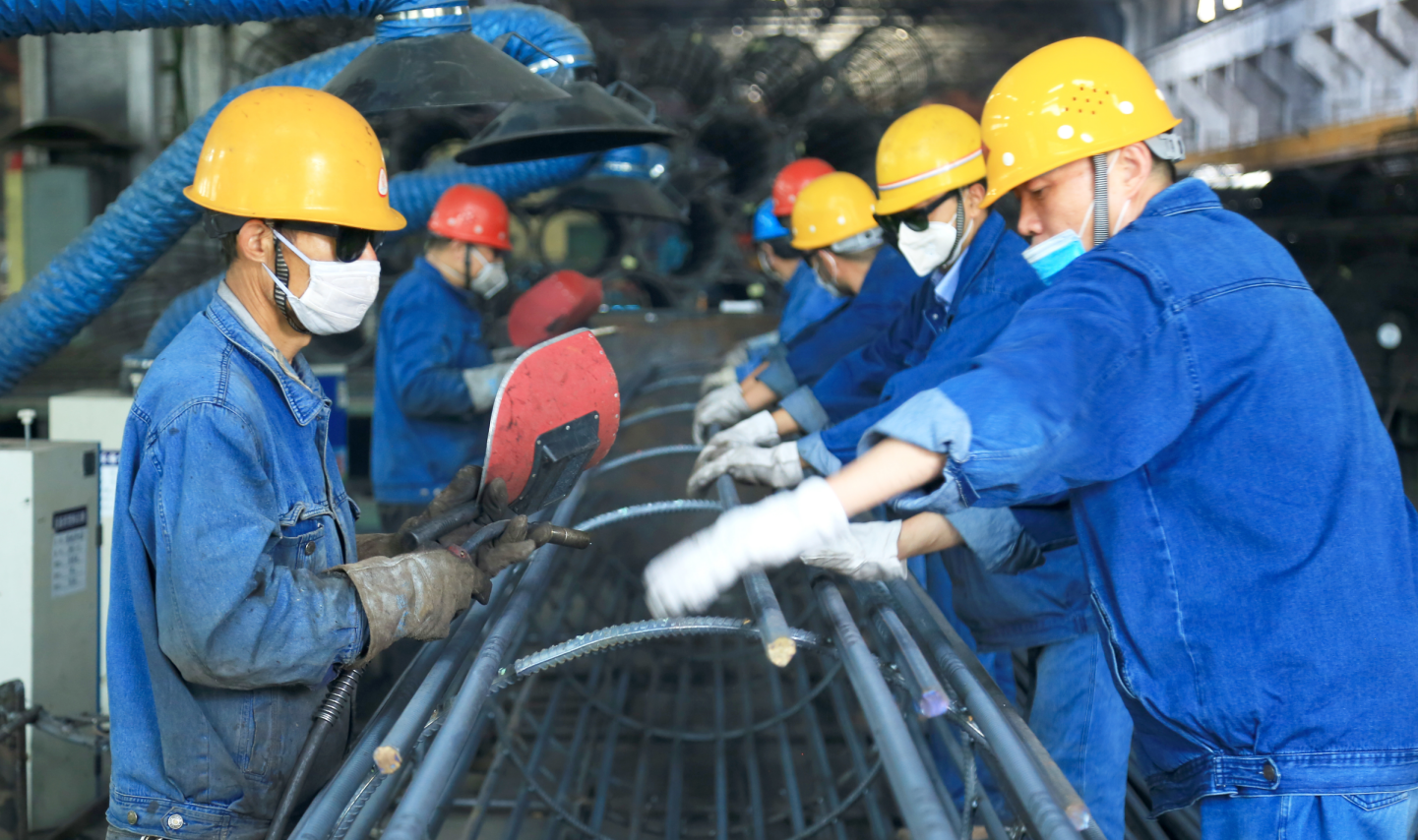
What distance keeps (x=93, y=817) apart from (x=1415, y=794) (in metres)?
3.34

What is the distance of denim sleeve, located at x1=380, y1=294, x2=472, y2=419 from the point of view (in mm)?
3910

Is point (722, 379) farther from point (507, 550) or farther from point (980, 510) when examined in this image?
point (507, 550)

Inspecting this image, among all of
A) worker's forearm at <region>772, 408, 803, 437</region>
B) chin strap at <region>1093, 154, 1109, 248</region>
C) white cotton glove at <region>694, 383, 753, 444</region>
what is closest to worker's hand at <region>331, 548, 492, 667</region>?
chin strap at <region>1093, 154, 1109, 248</region>

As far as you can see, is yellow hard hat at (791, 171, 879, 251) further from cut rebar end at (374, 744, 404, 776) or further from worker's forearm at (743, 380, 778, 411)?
cut rebar end at (374, 744, 404, 776)

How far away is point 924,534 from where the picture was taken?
1.82 m

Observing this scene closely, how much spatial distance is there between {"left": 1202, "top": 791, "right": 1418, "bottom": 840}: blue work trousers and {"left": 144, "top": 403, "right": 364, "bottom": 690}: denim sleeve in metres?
1.25

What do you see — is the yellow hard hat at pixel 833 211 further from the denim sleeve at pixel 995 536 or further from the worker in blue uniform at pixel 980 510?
the denim sleeve at pixel 995 536

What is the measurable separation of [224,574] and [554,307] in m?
3.36

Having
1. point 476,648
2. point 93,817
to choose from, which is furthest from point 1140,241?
point 93,817

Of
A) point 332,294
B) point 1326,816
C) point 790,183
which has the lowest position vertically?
point 1326,816

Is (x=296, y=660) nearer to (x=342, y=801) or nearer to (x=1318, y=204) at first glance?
(x=342, y=801)

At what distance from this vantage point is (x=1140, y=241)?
4.24ft

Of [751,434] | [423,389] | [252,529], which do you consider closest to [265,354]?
[252,529]

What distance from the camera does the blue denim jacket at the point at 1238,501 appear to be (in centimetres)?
121
